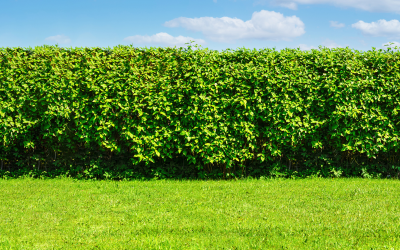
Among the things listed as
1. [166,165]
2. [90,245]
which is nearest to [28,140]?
[166,165]

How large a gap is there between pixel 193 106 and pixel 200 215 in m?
2.99

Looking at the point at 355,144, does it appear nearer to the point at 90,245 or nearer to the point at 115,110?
the point at 115,110

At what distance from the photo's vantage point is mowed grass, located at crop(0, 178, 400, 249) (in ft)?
15.3

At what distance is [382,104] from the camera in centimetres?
841

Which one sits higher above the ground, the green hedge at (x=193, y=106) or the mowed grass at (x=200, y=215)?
the green hedge at (x=193, y=106)

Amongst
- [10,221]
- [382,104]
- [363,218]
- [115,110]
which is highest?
[382,104]

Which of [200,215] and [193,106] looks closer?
[200,215]

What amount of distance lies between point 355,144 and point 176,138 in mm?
4235

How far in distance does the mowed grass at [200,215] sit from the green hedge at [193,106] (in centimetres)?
79

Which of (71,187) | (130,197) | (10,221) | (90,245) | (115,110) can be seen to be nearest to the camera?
(90,245)

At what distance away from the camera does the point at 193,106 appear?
795cm

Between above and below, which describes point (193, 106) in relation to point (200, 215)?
above

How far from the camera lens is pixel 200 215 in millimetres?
5617

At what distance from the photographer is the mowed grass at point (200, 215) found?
15.3ft
